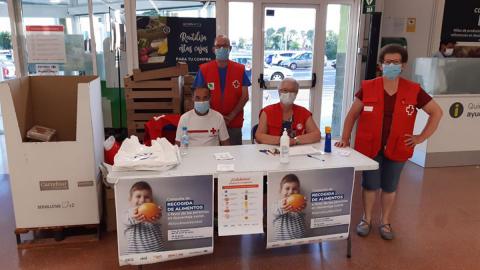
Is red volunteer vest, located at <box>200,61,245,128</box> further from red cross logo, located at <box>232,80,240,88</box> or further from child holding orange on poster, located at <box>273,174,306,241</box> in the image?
child holding orange on poster, located at <box>273,174,306,241</box>

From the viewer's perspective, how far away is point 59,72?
4746 mm

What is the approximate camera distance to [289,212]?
2.39 m

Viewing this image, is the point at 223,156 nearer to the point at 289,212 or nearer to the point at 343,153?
the point at 289,212

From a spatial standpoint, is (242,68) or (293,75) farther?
(293,75)

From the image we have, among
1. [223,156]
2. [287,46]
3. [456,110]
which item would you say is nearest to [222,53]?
[223,156]

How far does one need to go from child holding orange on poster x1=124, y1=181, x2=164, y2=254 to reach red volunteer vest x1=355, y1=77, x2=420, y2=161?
1538 mm

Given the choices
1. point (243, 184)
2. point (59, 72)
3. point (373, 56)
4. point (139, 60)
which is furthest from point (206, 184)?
point (373, 56)

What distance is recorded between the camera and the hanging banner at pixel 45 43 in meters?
4.57

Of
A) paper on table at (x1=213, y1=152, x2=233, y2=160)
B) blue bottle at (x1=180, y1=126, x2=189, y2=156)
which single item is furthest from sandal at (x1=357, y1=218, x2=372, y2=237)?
blue bottle at (x1=180, y1=126, x2=189, y2=156)

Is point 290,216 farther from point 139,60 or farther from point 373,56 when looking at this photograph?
point 373,56

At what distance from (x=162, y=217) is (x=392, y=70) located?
1.82 metres

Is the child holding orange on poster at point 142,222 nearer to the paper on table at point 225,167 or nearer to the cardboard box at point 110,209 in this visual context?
the paper on table at point 225,167

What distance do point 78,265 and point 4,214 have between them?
1.17 m

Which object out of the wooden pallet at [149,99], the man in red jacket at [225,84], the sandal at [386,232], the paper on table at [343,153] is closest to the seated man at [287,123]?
the paper on table at [343,153]
